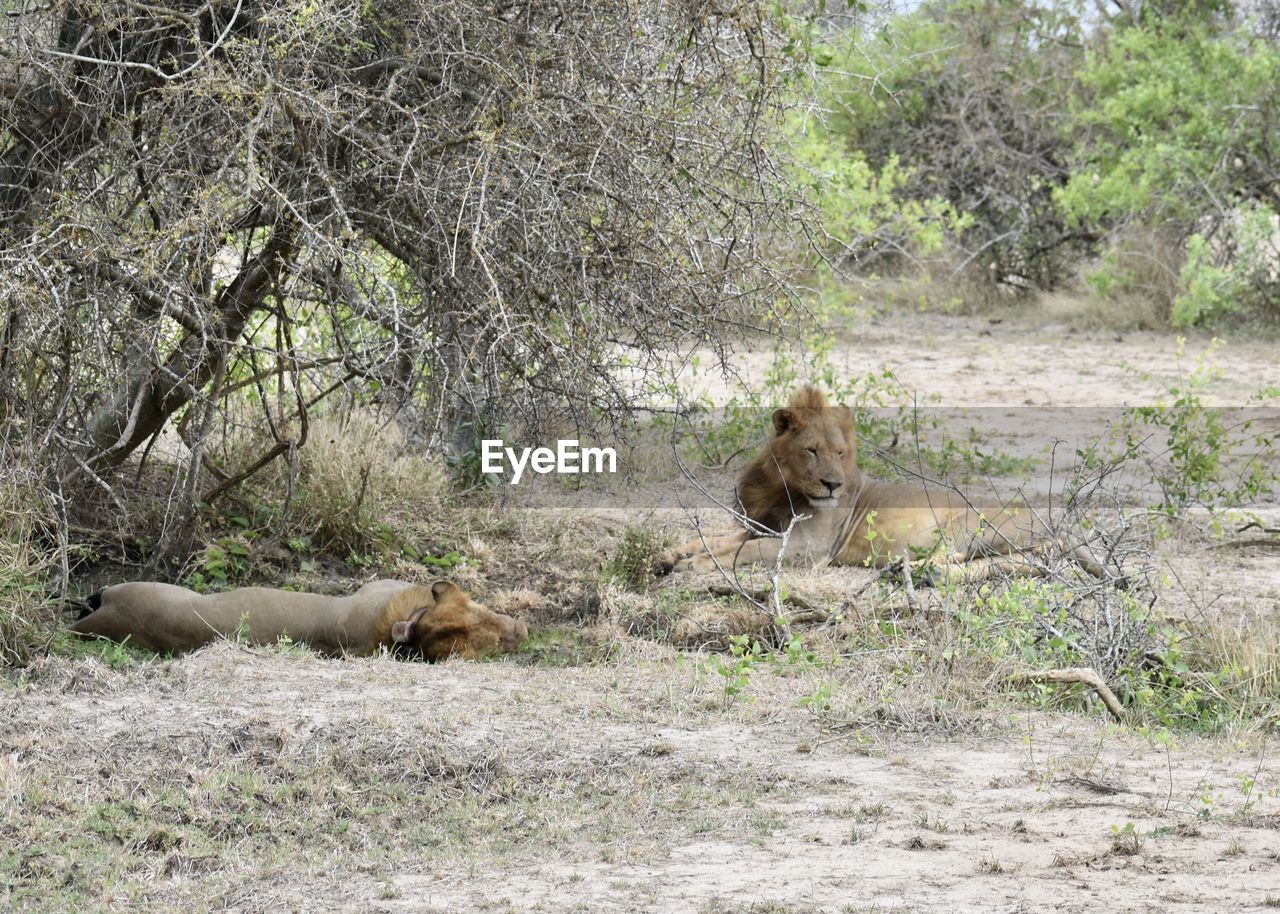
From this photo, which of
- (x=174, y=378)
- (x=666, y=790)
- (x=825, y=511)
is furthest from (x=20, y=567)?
(x=825, y=511)

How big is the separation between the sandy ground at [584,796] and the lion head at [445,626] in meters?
0.23

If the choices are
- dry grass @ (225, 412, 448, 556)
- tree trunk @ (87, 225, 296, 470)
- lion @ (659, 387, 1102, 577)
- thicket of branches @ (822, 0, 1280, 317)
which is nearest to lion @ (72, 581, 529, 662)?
tree trunk @ (87, 225, 296, 470)

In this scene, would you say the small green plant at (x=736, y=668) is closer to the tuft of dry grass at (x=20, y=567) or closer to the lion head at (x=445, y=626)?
the lion head at (x=445, y=626)

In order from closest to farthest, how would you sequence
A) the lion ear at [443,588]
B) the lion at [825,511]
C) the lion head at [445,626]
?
1. the lion head at [445,626]
2. the lion ear at [443,588]
3. the lion at [825,511]

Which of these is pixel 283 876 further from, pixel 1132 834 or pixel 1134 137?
pixel 1134 137

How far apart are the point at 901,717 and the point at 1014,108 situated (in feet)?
53.3

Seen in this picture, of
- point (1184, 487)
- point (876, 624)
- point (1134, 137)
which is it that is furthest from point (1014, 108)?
point (876, 624)

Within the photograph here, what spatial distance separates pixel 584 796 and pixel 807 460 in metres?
4.07

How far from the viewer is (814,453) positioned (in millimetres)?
9016

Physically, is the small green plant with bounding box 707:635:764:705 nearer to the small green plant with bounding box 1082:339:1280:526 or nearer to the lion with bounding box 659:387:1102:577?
the lion with bounding box 659:387:1102:577

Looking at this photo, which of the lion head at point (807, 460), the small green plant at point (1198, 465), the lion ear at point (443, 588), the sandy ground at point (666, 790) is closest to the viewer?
the sandy ground at point (666, 790)

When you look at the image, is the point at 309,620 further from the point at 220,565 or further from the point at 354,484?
the point at 354,484

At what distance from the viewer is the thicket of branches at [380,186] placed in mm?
6609

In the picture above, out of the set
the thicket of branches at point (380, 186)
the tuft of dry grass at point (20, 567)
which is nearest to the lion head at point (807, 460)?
the thicket of branches at point (380, 186)
